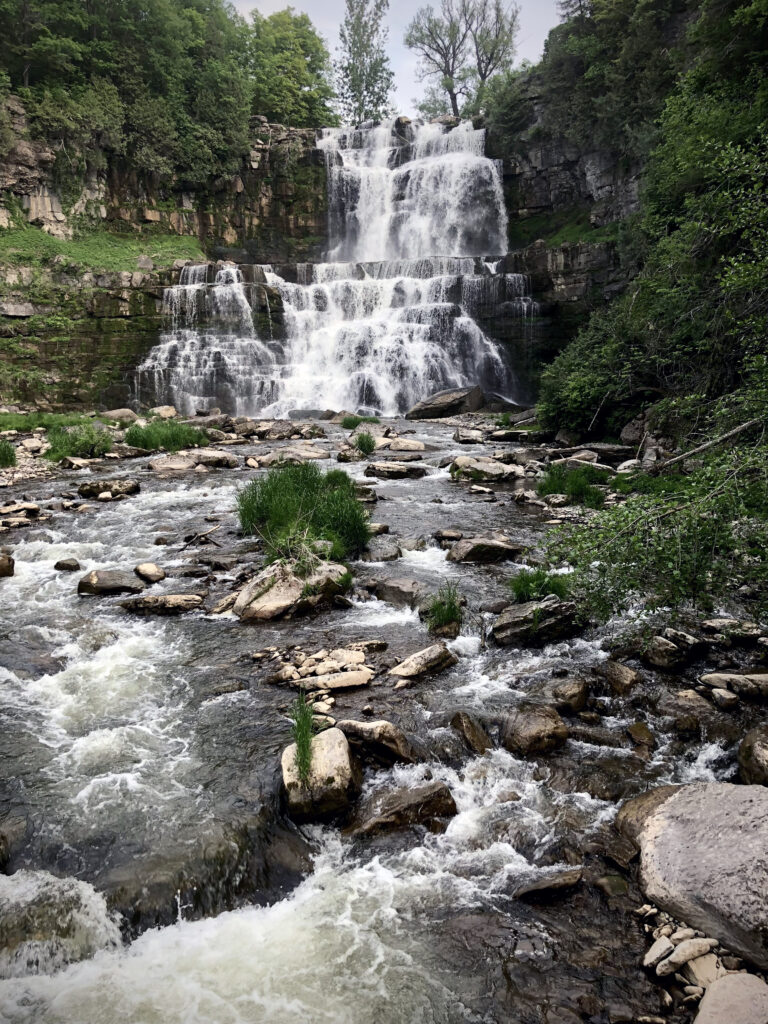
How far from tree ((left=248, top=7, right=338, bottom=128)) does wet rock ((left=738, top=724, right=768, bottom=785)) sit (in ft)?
166

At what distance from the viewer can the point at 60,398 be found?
26000mm

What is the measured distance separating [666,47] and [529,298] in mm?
10632

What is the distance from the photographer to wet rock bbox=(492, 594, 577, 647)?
613 centimetres

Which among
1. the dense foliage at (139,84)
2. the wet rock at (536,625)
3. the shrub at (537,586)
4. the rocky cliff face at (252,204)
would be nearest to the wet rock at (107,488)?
the shrub at (537,586)

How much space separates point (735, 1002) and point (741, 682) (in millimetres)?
2852

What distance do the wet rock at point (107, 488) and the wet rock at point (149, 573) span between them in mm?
4547

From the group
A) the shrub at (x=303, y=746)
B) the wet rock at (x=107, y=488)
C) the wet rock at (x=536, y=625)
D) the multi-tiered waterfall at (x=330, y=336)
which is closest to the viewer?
the shrub at (x=303, y=746)

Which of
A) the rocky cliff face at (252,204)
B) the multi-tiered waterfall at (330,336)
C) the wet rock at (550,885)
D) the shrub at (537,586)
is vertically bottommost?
the wet rock at (550,885)

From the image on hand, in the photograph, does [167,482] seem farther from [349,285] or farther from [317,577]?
[349,285]

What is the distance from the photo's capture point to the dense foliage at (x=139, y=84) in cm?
3256

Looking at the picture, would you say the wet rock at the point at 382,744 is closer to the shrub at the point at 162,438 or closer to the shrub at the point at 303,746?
the shrub at the point at 303,746

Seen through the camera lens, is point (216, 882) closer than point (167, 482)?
Yes

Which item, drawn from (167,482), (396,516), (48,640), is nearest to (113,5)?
(167,482)

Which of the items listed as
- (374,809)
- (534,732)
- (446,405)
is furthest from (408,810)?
(446,405)
